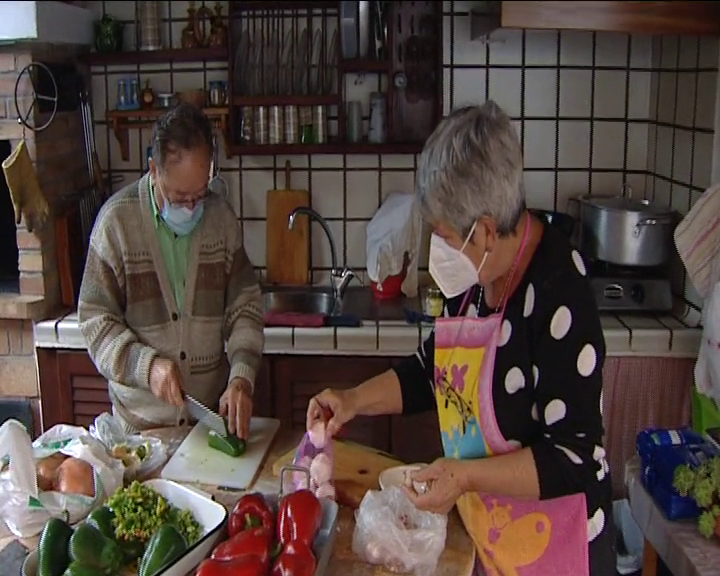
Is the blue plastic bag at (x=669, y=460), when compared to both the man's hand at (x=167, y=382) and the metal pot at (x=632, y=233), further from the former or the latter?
the man's hand at (x=167, y=382)

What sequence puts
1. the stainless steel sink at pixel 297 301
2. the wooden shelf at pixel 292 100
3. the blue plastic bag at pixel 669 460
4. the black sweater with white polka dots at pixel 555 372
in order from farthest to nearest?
the stainless steel sink at pixel 297 301, the wooden shelf at pixel 292 100, the blue plastic bag at pixel 669 460, the black sweater with white polka dots at pixel 555 372

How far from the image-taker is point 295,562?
1180mm

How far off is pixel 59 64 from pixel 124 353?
1227 mm

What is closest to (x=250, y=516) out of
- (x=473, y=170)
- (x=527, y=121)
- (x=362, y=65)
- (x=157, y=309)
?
(x=473, y=170)

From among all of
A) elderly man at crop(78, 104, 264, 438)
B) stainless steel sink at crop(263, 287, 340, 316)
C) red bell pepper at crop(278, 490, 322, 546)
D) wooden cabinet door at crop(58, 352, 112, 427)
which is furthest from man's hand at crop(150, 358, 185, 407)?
stainless steel sink at crop(263, 287, 340, 316)

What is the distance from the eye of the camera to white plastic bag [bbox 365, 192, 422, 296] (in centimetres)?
274

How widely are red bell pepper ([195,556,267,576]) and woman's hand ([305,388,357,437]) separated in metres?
0.35

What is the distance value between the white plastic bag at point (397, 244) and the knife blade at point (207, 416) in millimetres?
1114

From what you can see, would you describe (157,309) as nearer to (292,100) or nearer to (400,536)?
(400,536)

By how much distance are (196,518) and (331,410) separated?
29 centimetres

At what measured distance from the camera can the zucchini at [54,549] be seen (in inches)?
47.0

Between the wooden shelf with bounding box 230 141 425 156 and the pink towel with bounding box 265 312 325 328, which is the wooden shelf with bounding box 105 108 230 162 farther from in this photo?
the pink towel with bounding box 265 312 325 328

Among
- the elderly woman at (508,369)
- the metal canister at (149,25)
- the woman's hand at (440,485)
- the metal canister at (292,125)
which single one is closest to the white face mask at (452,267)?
the elderly woman at (508,369)

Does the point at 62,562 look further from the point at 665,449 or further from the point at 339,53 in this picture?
the point at 339,53
